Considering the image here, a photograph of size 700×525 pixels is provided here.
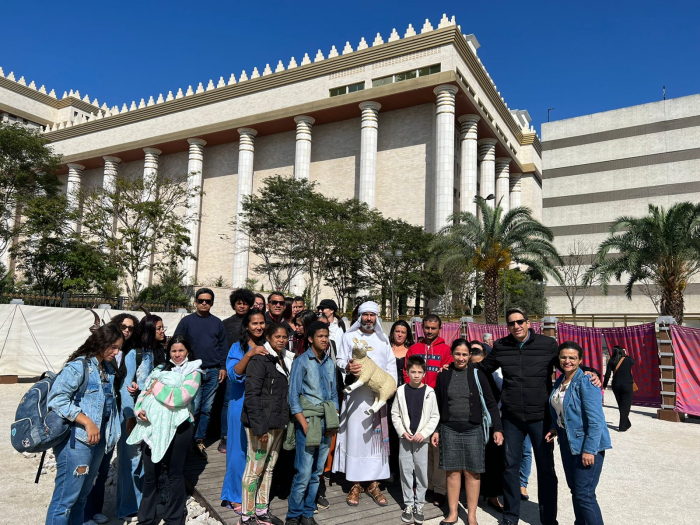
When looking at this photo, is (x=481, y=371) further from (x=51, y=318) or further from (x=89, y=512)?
(x=51, y=318)

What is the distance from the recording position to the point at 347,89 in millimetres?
34375

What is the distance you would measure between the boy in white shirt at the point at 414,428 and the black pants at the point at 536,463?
2.39 ft

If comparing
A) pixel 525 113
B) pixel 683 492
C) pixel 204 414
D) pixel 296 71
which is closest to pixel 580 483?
pixel 683 492

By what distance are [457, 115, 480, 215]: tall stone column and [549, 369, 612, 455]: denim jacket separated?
94.1ft

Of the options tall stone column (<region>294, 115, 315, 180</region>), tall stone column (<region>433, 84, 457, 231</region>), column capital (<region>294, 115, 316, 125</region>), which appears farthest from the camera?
column capital (<region>294, 115, 316, 125</region>)

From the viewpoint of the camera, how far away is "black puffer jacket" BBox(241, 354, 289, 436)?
4160 millimetres

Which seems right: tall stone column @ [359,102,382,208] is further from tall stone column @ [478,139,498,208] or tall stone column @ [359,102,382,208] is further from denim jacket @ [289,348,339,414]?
denim jacket @ [289,348,339,414]

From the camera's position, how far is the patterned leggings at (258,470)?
4258 mm

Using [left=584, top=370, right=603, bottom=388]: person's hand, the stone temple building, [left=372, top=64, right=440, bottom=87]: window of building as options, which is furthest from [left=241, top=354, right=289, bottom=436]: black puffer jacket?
[left=372, top=64, right=440, bottom=87]: window of building

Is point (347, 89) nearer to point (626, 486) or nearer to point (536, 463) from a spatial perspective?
point (626, 486)

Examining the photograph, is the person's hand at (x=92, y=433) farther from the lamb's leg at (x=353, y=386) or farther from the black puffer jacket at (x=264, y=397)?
the lamb's leg at (x=353, y=386)

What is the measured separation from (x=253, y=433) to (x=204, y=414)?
76.1 inches

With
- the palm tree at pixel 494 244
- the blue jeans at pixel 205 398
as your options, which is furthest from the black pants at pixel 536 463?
the palm tree at pixel 494 244

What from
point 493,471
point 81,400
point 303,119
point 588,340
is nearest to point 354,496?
point 493,471
